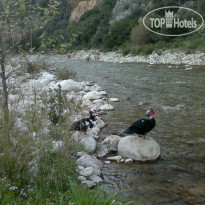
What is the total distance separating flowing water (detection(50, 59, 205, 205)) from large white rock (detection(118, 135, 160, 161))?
172 millimetres

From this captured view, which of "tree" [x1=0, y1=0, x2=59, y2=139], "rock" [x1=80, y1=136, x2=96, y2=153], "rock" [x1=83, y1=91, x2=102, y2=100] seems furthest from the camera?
"rock" [x1=83, y1=91, x2=102, y2=100]

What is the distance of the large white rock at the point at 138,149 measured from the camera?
4.58 meters

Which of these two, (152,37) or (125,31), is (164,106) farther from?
(125,31)

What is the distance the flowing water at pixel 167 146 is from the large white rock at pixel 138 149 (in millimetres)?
172

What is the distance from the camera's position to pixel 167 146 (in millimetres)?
5211

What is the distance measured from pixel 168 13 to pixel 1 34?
36318 mm

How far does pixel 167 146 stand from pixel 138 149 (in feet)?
3.08

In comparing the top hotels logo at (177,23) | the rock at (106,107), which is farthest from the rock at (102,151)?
the top hotels logo at (177,23)

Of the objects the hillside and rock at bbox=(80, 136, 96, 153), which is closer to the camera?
rock at bbox=(80, 136, 96, 153)

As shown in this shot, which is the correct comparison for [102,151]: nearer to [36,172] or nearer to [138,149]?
[138,149]

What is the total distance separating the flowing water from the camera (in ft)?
11.6

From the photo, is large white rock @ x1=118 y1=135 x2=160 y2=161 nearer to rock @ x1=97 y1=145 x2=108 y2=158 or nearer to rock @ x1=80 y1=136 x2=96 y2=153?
rock @ x1=97 y1=145 x2=108 y2=158

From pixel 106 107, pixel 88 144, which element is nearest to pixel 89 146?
pixel 88 144

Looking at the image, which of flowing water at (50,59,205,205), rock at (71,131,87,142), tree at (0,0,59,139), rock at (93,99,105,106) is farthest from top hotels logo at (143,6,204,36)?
tree at (0,0,59,139)
